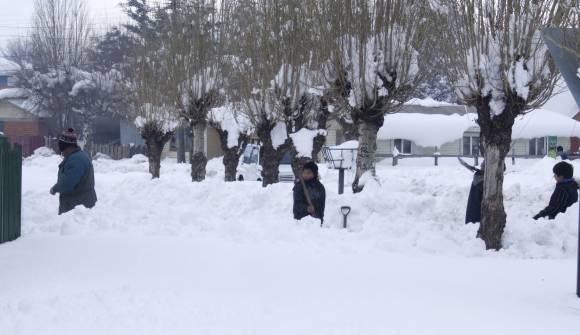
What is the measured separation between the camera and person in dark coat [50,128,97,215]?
392 inches

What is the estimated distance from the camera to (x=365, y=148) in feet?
46.3

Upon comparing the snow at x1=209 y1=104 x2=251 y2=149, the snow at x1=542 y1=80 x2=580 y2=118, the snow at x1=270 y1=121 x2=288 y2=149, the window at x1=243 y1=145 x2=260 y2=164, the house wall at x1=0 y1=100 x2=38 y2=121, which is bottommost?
the window at x1=243 y1=145 x2=260 y2=164

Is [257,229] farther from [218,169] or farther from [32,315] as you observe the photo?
[218,169]

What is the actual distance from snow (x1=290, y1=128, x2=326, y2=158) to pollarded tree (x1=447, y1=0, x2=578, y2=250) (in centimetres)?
637

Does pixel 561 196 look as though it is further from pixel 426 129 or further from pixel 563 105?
pixel 563 105

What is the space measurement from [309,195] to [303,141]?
17.8 ft

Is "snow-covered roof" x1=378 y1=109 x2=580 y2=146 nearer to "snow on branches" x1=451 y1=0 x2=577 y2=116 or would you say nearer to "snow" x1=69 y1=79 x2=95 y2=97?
"snow" x1=69 y1=79 x2=95 y2=97

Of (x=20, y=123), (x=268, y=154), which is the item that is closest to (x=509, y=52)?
(x=268, y=154)

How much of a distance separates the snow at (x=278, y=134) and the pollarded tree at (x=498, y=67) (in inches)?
295

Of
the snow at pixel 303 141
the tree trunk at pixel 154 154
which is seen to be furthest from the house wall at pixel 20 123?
the snow at pixel 303 141

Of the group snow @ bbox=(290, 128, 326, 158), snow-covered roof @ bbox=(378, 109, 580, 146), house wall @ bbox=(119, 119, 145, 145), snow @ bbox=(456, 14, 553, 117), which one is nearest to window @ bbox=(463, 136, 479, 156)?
snow-covered roof @ bbox=(378, 109, 580, 146)

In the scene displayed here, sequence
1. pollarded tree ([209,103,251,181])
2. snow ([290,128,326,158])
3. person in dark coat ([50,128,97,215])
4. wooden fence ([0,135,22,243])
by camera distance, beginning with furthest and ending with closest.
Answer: pollarded tree ([209,103,251,181]) → snow ([290,128,326,158]) → person in dark coat ([50,128,97,215]) → wooden fence ([0,135,22,243])

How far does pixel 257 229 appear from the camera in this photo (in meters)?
10.4

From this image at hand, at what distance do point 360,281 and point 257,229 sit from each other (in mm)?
3381
